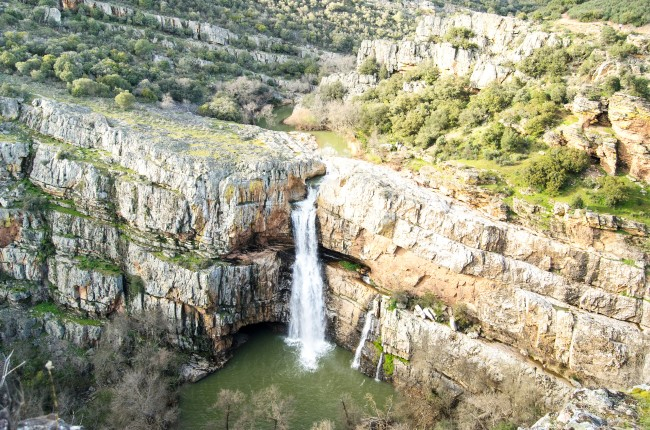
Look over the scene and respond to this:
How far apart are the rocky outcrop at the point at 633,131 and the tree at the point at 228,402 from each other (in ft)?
84.5

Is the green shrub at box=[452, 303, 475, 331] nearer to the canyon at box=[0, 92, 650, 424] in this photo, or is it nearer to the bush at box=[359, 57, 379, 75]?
the canyon at box=[0, 92, 650, 424]

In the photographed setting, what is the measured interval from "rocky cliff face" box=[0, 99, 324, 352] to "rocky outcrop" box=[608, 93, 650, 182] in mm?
19897

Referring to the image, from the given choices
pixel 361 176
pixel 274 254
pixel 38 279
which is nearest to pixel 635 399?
pixel 361 176

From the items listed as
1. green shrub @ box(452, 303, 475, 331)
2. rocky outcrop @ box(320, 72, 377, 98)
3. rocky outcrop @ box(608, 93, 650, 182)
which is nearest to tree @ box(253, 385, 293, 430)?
green shrub @ box(452, 303, 475, 331)

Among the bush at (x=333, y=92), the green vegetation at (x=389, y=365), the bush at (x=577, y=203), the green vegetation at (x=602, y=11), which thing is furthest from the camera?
the bush at (x=333, y=92)

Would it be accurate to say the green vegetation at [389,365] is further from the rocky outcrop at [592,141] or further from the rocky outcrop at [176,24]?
the rocky outcrop at [176,24]

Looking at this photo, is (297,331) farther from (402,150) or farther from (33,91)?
(33,91)

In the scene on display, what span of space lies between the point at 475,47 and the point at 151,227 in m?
29.5

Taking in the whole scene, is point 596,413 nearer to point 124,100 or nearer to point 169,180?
point 169,180

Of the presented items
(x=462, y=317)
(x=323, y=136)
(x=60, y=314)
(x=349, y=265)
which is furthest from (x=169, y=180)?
(x=462, y=317)

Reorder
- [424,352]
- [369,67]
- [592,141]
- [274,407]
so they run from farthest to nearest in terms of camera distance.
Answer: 1. [369,67]
2. [592,141]
3. [424,352]
4. [274,407]

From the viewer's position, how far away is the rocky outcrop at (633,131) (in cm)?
2694

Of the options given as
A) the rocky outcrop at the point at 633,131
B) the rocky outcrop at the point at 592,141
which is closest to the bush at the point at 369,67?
the rocky outcrop at the point at 592,141

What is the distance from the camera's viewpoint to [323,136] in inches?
1663
